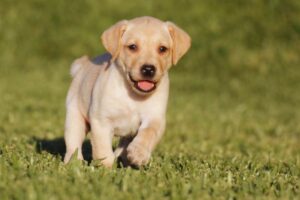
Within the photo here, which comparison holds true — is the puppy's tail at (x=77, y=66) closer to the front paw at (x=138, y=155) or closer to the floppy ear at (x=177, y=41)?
the floppy ear at (x=177, y=41)

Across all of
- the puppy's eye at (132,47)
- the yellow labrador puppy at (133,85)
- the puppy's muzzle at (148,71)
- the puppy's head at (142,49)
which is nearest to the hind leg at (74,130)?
the yellow labrador puppy at (133,85)

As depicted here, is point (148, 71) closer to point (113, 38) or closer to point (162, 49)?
point (162, 49)

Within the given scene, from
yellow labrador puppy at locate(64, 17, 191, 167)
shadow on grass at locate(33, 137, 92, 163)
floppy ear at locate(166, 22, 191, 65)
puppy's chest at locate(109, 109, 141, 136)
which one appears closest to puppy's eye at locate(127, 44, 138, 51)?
yellow labrador puppy at locate(64, 17, 191, 167)

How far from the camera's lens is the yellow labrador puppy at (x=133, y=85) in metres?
7.23

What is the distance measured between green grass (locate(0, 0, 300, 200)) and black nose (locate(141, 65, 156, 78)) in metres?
0.93

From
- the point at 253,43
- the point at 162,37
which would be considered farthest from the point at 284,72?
the point at 162,37

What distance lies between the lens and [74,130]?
7.97m

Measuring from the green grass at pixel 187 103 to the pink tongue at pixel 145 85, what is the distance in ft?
2.64

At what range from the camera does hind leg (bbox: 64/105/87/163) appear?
7895 mm

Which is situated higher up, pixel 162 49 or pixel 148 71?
pixel 162 49

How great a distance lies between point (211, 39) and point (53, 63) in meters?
5.82

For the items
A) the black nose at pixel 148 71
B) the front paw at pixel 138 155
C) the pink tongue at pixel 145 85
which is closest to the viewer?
the front paw at pixel 138 155

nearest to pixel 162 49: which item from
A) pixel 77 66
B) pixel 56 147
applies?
pixel 77 66

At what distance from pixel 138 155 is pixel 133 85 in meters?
0.91
